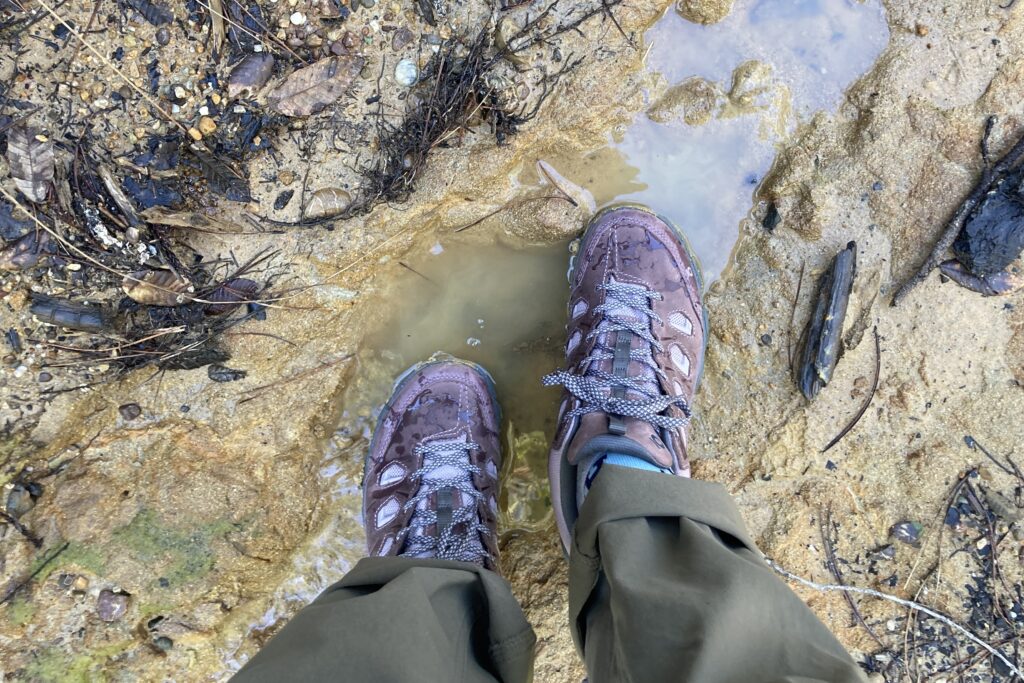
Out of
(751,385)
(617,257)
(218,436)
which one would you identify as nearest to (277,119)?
(218,436)

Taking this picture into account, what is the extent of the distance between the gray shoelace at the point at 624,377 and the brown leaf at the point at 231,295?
44.3 inches

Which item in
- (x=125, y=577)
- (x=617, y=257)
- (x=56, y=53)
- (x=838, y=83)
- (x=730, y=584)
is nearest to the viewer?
(x=730, y=584)

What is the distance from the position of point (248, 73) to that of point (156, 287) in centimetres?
80

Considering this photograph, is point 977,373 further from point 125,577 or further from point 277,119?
point 125,577

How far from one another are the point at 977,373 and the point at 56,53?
3356 millimetres

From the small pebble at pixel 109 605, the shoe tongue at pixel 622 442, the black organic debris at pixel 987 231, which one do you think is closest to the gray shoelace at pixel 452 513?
the shoe tongue at pixel 622 442

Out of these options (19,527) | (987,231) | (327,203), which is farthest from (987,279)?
(19,527)

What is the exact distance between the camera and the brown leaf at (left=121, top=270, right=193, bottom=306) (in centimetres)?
215

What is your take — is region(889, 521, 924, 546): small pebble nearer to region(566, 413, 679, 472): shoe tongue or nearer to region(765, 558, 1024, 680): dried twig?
region(765, 558, 1024, 680): dried twig

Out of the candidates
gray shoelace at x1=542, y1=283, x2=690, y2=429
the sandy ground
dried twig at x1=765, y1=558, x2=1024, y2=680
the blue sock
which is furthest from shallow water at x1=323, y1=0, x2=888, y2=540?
dried twig at x1=765, y1=558, x2=1024, y2=680

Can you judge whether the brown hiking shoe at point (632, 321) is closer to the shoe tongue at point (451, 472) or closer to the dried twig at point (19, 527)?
the shoe tongue at point (451, 472)

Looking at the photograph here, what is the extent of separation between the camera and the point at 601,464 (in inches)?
83.3

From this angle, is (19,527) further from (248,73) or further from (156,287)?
(248,73)

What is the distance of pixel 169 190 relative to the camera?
212 centimetres
